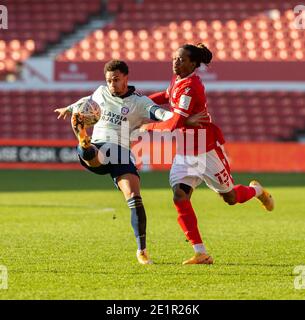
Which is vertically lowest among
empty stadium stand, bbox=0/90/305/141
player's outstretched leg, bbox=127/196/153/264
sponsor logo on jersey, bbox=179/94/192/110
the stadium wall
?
player's outstretched leg, bbox=127/196/153/264

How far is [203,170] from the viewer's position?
9398 mm

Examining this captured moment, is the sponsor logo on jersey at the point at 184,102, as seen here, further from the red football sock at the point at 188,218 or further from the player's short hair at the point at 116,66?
the red football sock at the point at 188,218

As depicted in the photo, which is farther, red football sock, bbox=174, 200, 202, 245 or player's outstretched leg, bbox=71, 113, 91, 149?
red football sock, bbox=174, 200, 202, 245

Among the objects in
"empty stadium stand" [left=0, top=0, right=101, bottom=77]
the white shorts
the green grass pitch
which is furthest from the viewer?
"empty stadium stand" [left=0, top=0, right=101, bottom=77]

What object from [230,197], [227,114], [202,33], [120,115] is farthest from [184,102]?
[202,33]

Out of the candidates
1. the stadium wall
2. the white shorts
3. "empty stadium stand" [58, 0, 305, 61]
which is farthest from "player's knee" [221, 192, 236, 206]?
"empty stadium stand" [58, 0, 305, 61]

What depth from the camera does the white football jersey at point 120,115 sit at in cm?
938

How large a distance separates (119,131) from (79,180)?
14.0 m

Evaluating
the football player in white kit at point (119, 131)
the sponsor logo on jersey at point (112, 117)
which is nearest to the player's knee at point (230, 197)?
the football player in white kit at point (119, 131)

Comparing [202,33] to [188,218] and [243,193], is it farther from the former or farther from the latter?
[188,218]

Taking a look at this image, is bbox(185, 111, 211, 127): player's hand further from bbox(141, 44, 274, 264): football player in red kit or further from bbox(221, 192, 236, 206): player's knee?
bbox(221, 192, 236, 206): player's knee

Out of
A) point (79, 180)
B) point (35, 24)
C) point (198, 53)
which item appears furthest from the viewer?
point (35, 24)

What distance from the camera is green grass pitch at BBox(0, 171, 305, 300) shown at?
7.50 metres

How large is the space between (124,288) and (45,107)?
24.6 meters
